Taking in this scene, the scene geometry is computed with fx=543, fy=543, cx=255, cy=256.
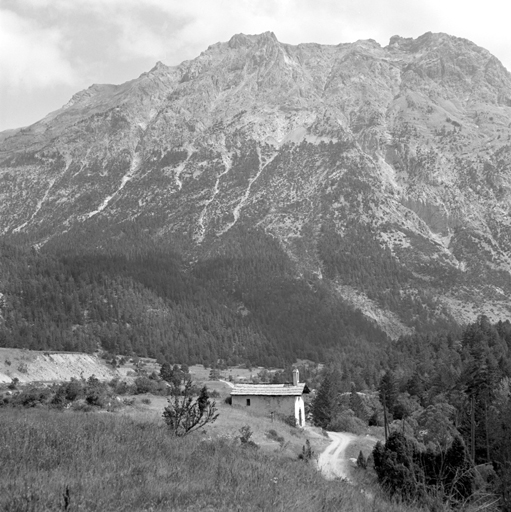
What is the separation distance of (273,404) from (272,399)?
1.61 feet

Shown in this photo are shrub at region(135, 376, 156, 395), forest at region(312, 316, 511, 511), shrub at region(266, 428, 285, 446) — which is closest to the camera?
forest at region(312, 316, 511, 511)

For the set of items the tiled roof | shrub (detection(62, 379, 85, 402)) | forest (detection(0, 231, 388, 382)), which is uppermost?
forest (detection(0, 231, 388, 382))

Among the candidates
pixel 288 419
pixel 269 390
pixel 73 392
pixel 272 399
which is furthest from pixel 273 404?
pixel 73 392

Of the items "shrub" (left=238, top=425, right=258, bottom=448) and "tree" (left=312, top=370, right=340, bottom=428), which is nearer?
"shrub" (left=238, top=425, right=258, bottom=448)

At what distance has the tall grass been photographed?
24.9 feet

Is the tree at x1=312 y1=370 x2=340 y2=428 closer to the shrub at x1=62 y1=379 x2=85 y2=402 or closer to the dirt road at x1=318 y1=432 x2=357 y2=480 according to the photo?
the dirt road at x1=318 y1=432 x2=357 y2=480

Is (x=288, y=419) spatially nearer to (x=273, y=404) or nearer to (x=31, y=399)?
(x=273, y=404)

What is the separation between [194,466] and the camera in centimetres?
1023

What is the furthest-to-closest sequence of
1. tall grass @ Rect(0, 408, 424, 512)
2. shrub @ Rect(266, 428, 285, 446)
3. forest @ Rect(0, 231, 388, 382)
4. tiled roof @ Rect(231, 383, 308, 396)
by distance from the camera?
forest @ Rect(0, 231, 388, 382) → tiled roof @ Rect(231, 383, 308, 396) → shrub @ Rect(266, 428, 285, 446) → tall grass @ Rect(0, 408, 424, 512)

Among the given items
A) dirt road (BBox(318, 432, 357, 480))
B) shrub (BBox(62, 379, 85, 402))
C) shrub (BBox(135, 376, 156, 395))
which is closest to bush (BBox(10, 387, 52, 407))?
shrub (BBox(62, 379, 85, 402))

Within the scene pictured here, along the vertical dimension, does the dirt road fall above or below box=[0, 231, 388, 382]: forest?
below

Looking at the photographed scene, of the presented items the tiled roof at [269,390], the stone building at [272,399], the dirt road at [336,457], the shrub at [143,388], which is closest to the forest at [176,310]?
the tiled roof at [269,390]

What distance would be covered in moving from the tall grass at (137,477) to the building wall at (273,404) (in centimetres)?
4219

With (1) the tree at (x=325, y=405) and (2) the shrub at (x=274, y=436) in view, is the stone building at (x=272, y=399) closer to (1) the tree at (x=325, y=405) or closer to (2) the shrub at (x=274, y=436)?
(1) the tree at (x=325, y=405)
